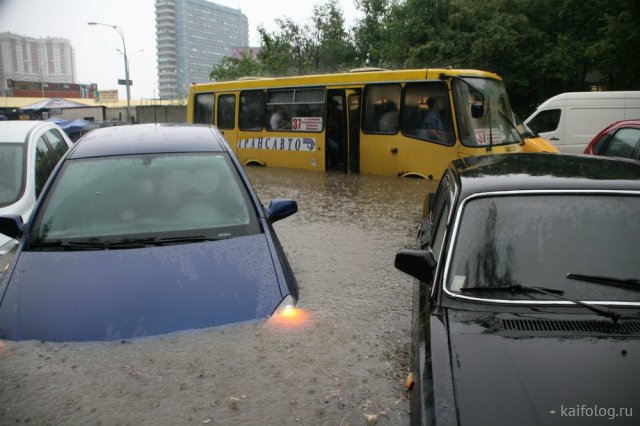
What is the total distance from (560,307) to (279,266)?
5.50 ft

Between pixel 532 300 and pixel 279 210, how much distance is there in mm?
2053

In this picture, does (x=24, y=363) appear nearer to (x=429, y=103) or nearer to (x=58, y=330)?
(x=58, y=330)

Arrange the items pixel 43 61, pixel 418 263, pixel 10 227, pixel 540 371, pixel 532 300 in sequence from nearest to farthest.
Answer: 1. pixel 540 371
2. pixel 532 300
3. pixel 418 263
4. pixel 10 227
5. pixel 43 61

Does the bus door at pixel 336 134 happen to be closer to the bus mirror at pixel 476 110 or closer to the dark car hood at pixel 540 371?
the bus mirror at pixel 476 110

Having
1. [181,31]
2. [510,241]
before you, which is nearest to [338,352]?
[510,241]

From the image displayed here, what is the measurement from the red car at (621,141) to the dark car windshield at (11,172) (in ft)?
24.0

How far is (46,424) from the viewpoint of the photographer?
259cm

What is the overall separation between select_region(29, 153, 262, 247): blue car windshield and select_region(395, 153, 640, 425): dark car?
146 centimetres

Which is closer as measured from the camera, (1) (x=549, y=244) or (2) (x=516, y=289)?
(2) (x=516, y=289)

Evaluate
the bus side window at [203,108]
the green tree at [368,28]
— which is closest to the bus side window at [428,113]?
the bus side window at [203,108]

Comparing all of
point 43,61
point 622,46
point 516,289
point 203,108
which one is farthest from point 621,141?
point 43,61

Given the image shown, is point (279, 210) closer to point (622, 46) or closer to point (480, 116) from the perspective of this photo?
point (480, 116)

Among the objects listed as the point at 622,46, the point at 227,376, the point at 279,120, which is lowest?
the point at 227,376

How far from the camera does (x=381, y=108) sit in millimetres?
11680
